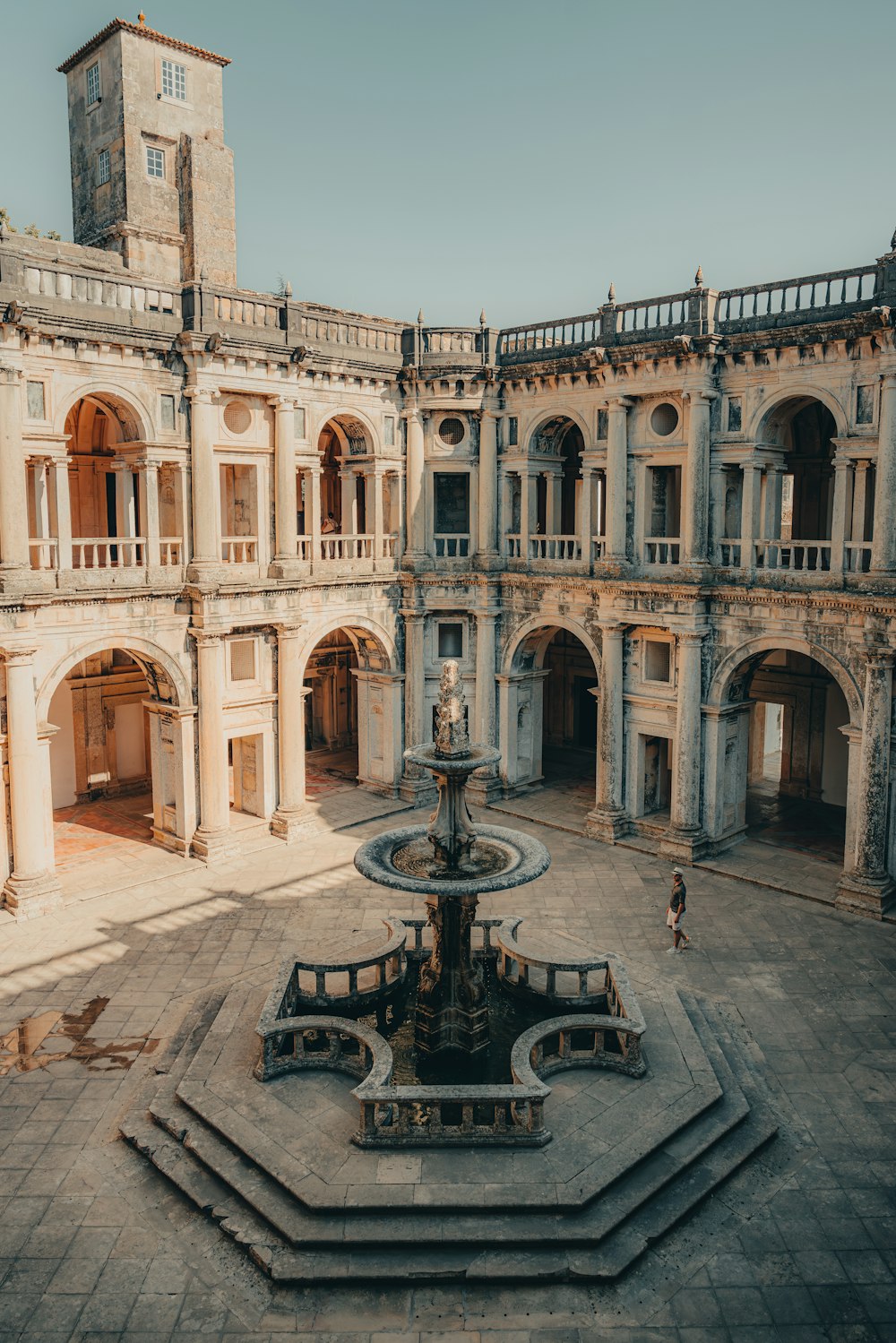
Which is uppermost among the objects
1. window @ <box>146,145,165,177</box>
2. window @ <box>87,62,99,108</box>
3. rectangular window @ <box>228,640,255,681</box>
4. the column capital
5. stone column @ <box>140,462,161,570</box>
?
window @ <box>87,62,99,108</box>

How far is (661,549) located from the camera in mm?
28609

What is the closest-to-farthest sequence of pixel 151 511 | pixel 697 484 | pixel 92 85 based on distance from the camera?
pixel 151 511, pixel 697 484, pixel 92 85

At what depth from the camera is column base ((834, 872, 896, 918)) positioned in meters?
23.4

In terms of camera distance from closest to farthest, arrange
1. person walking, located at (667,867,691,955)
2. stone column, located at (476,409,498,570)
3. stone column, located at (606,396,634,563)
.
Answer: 1. person walking, located at (667,867,691,955)
2. stone column, located at (606,396,634,563)
3. stone column, located at (476,409,498,570)

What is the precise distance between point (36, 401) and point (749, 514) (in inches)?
685

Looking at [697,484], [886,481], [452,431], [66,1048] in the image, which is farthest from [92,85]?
[66,1048]

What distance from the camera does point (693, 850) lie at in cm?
2686

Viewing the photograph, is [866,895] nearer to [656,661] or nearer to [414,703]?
[656,661]

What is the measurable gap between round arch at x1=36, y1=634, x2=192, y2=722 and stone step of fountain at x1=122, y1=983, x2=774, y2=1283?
39.9ft

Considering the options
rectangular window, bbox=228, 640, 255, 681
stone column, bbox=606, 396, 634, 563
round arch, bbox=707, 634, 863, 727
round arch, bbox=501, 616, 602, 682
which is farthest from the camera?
round arch, bbox=501, 616, 602, 682

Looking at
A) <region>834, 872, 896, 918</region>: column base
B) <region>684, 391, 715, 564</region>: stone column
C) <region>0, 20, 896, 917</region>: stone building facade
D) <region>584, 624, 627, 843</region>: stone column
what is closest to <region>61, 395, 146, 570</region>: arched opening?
<region>0, 20, 896, 917</region>: stone building facade

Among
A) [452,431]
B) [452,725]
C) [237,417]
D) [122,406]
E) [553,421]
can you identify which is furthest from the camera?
[452,431]

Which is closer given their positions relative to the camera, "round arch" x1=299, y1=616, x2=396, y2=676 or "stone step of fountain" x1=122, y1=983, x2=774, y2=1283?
"stone step of fountain" x1=122, y1=983, x2=774, y2=1283

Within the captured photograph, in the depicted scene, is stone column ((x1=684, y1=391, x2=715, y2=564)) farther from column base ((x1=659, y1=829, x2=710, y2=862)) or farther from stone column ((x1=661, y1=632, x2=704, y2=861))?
column base ((x1=659, y1=829, x2=710, y2=862))
